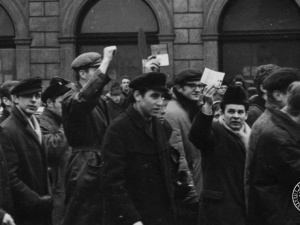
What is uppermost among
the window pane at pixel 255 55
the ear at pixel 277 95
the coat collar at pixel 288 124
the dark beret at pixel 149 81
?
the window pane at pixel 255 55

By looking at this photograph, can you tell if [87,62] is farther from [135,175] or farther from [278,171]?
[278,171]

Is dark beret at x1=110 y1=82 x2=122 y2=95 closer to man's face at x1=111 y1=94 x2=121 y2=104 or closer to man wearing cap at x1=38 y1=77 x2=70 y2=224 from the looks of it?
man's face at x1=111 y1=94 x2=121 y2=104

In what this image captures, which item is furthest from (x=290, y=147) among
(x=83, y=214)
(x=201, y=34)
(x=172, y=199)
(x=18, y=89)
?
(x=201, y=34)

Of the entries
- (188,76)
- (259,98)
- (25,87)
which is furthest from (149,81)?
(259,98)

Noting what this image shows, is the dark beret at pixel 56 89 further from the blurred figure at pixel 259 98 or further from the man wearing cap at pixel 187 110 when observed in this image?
the blurred figure at pixel 259 98

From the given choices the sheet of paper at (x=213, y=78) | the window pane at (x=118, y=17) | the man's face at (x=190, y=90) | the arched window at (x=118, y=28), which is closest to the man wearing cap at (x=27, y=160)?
the man's face at (x=190, y=90)

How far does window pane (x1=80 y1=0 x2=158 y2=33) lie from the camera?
18.9 m

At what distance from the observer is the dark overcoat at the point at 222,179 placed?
7309 mm

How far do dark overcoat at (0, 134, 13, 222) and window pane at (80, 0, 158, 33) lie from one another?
39.7 feet

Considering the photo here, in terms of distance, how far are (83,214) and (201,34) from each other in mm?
11383

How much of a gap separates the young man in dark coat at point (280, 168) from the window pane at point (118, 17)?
12.6 m

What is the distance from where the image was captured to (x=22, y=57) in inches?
749

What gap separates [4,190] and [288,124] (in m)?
2.19

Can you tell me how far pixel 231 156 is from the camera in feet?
24.3
